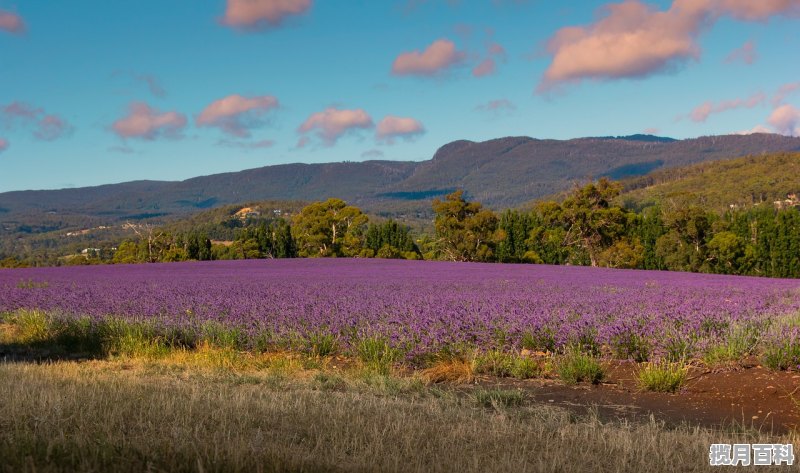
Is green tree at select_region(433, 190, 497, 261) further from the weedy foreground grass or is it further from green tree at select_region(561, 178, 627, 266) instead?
the weedy foreground grass

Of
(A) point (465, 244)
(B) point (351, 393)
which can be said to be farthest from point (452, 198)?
(B) point (351, 393)

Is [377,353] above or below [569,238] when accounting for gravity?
below

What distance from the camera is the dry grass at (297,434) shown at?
4.08 meters

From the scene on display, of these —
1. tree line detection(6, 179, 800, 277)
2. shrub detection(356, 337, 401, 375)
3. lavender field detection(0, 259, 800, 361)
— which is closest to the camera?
shrub detection(356, 337, 401, 375)

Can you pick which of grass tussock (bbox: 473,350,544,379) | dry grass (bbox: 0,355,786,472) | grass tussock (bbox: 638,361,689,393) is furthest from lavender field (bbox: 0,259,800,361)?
dry grass (bbox: 0,355,786,472)

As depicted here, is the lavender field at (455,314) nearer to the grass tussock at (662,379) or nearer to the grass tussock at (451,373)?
the grass tussock at (451,373)

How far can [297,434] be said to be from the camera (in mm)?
5145

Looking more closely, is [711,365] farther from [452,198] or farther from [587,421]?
[452,198]

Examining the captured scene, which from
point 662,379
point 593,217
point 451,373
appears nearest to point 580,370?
point 662,379

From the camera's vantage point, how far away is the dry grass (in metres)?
4.08

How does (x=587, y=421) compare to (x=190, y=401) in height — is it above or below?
below

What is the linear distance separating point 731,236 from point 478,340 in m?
58.7

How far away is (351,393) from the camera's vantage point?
24.8 ft

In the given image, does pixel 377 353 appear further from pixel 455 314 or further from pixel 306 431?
pixel 306 431
